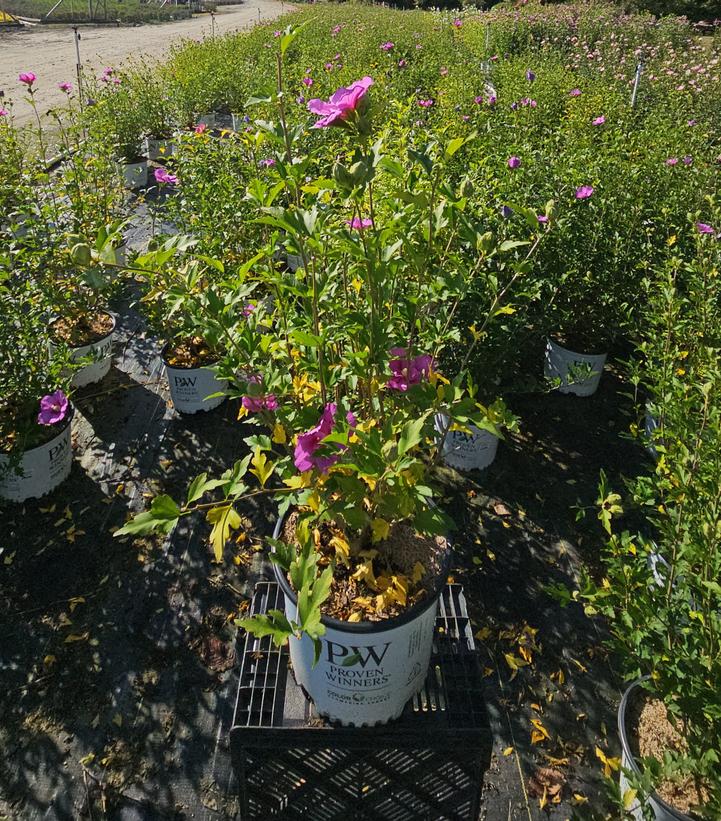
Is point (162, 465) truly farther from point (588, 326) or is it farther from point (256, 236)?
point (588, 326)

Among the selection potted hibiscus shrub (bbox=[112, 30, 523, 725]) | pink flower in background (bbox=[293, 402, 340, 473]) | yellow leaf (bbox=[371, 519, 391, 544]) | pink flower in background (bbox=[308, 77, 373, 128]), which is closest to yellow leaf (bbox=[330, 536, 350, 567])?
potted hibiscus shrub (bbox=[112, 30, 523, 725])

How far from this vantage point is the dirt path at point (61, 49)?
1149cm

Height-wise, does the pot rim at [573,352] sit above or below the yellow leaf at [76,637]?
above

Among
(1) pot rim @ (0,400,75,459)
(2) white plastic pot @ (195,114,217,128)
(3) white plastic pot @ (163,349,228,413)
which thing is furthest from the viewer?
(2) white plastic pot @ (195,114,217,128)

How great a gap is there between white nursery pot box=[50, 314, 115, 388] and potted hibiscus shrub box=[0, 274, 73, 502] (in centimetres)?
48

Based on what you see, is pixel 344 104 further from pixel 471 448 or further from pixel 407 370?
pixel 471 448

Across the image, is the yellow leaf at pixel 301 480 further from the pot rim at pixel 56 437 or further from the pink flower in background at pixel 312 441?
the pot rim at pixel 56 437

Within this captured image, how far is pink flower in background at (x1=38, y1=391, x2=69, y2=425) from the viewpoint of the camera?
245 centimetres

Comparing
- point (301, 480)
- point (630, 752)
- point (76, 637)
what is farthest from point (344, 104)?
point (76, 637)

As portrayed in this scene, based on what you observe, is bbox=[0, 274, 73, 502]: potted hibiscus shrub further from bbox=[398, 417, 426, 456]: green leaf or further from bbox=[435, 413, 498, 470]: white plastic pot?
bbox=[398, 417, 426, 456]: green leaf

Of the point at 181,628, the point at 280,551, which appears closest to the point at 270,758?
the point at 280,551

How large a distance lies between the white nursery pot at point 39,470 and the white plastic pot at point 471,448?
1.66 meters

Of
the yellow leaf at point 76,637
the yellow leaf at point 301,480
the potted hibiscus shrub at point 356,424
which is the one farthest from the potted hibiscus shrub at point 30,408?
the yellow leaf at point 301,480

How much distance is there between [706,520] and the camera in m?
1.40
